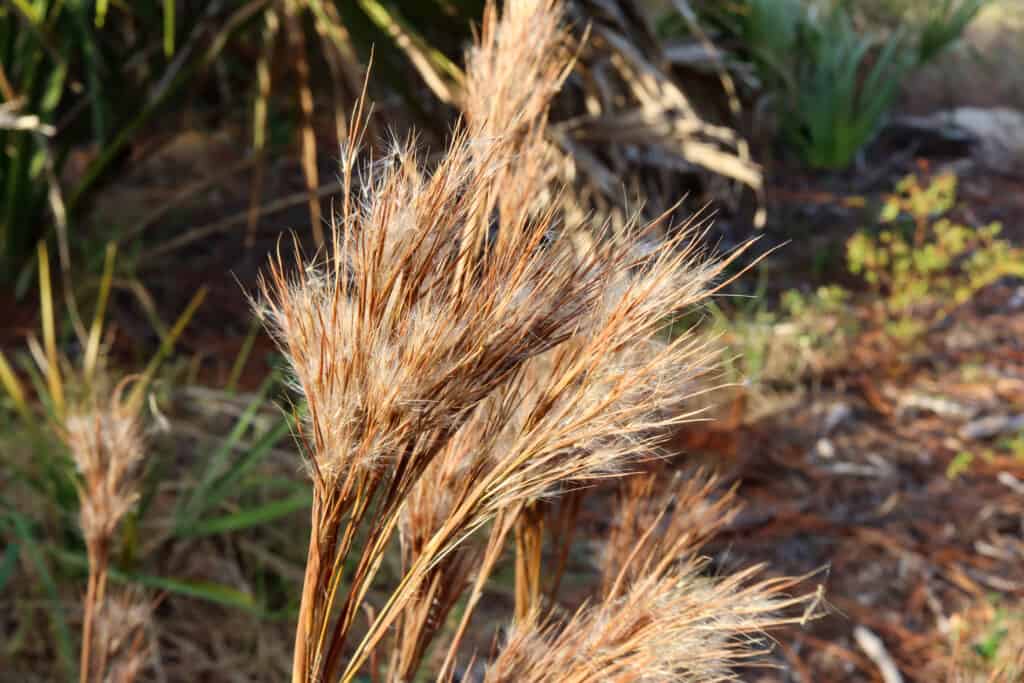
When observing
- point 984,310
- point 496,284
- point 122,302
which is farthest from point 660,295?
point 984,310

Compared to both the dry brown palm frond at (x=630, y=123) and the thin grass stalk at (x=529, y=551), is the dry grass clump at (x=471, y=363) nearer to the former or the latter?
the thin grass stalk at (x=529, y=551)

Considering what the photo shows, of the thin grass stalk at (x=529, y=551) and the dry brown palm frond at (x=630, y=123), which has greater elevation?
the thin grass stalk at (x=529, y=551)

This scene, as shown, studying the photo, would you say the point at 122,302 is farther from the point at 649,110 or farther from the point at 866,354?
the point at 866,354

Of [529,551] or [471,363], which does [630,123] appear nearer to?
[529,551]

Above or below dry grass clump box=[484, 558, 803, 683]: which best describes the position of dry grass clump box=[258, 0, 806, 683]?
above

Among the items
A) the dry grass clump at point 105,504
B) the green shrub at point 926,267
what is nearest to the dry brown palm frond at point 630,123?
the green shrub at point 926,267

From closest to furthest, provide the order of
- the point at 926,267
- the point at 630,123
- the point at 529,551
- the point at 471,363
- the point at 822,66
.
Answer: the point at 471,363 < the point at 529,551 < the point at 630,123 < the point at 926,267 < the point at 822,66

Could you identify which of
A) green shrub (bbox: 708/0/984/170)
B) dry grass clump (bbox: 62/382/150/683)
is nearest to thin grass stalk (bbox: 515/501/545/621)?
dry grass clump (bbox: 62/382/150/683)

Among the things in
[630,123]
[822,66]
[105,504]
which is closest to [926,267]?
[630,123]

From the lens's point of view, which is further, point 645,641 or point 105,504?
point 105,504

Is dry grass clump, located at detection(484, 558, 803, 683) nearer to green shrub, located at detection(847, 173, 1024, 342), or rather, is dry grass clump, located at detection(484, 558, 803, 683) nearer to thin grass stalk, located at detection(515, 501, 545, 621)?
thin grass stalk, located at detection(515, 501, 545, 621)

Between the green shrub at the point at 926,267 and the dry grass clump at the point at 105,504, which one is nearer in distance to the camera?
the dry grass clump at the point at 105,504
